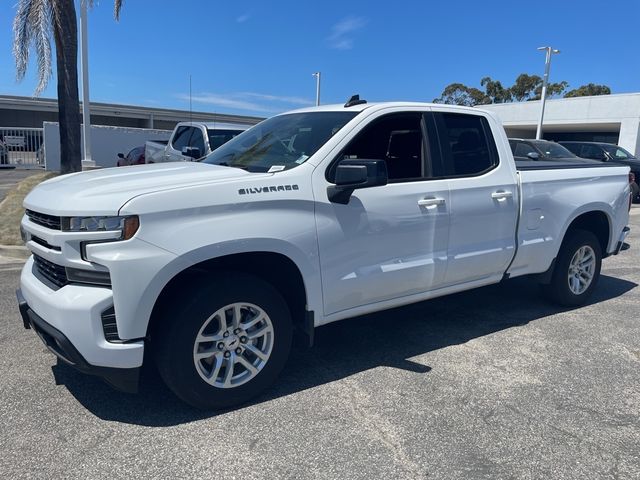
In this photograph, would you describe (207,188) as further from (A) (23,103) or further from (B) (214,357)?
(A) (23,103)

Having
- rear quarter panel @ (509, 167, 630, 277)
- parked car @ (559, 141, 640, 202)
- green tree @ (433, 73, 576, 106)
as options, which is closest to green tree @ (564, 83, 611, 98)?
green tree @ (433, 73, 576, 106)

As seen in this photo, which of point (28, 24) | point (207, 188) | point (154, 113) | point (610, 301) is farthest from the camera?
point (154, 113)

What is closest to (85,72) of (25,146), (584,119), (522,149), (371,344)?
(25,146)

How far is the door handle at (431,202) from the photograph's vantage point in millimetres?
4160

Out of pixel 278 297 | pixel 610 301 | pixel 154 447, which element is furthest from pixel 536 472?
pixel 610 301

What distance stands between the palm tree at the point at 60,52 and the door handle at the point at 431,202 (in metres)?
11.2

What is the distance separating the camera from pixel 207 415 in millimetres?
3393

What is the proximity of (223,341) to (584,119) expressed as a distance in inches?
1393

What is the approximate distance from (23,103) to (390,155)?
51.0m

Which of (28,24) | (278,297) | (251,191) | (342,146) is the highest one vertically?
(28,24)

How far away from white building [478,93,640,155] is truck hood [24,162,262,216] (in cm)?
2581

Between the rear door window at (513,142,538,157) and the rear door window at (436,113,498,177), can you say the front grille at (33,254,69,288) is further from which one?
the rear door window at (513,142,538,157)

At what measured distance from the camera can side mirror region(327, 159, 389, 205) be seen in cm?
352

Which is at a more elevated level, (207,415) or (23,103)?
(23,103)
